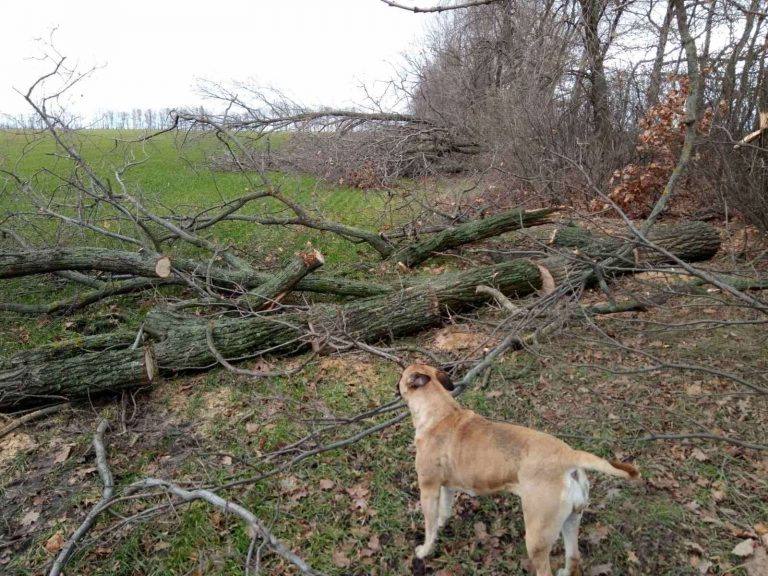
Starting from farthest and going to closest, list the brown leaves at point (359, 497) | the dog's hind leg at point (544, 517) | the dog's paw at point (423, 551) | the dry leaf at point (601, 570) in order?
the brown leaves at point (359, 497) → the dog's paw at point (423, 551) → the dry leaf at point (601, 570) → the dog's hind leg at point (544, 517)

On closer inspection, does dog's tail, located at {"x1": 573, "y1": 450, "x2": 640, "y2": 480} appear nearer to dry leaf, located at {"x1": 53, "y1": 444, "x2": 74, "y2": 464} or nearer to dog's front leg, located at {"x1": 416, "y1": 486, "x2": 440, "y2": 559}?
dog's front leg, located at {"x1": 416, "y1": 486, "x2": 440, "y2": 559}

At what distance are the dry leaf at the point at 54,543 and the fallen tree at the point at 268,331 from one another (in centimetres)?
160

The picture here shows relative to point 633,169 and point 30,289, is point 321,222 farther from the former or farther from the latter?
point 633,169

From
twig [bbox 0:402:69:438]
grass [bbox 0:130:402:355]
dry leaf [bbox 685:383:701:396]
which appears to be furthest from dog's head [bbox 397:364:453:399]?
grass [bbox 0:130:402:355]

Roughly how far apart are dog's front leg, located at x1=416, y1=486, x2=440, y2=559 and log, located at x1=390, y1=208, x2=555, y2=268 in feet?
17.7

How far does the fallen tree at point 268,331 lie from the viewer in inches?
195

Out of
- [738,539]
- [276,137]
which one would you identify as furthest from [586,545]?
[276,137]

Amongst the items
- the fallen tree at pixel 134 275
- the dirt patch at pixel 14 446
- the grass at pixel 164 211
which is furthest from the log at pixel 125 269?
the dirt patch at pixel 14 446

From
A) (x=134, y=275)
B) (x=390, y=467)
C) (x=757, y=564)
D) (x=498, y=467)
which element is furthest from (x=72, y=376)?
(x=757, y=564)

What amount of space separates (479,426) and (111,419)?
3617mm

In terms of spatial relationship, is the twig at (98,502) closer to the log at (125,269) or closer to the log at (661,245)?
the log at (125,269)

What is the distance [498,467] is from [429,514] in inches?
25.0

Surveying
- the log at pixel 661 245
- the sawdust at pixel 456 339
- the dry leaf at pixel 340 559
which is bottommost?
the dry leaf at pixel 340 559

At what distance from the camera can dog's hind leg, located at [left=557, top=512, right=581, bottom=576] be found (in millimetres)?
2682
